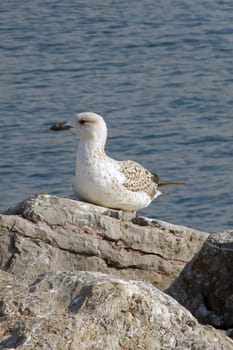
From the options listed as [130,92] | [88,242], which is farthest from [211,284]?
[130,92]

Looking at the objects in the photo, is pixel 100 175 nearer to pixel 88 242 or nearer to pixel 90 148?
pixel 90 148

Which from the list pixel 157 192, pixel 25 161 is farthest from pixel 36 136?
pixel 157 192

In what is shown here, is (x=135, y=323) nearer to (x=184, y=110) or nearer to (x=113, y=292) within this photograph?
(x=113, y=292)

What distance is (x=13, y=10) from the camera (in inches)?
873

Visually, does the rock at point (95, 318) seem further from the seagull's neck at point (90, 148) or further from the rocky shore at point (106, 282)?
the seagull's neck at point (90, 148)

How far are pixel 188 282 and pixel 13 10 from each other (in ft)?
49.1

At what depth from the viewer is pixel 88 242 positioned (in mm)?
8977

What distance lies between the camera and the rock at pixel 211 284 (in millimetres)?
7644

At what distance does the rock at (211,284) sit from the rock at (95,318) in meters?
1.52

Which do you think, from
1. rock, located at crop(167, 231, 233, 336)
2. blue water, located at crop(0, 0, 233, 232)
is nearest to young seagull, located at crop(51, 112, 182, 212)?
rock, located at crop(167, 231, 233, 336)

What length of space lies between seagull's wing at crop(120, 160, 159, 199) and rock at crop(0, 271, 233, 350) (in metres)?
4.41

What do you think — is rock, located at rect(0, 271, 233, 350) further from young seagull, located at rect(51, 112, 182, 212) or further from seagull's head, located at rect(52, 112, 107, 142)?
seagull's head, located at rect(52, 112, 107, 142)

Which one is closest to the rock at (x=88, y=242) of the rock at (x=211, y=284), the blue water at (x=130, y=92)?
the rock at (x=211, y=284)

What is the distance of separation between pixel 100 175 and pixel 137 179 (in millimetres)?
633
